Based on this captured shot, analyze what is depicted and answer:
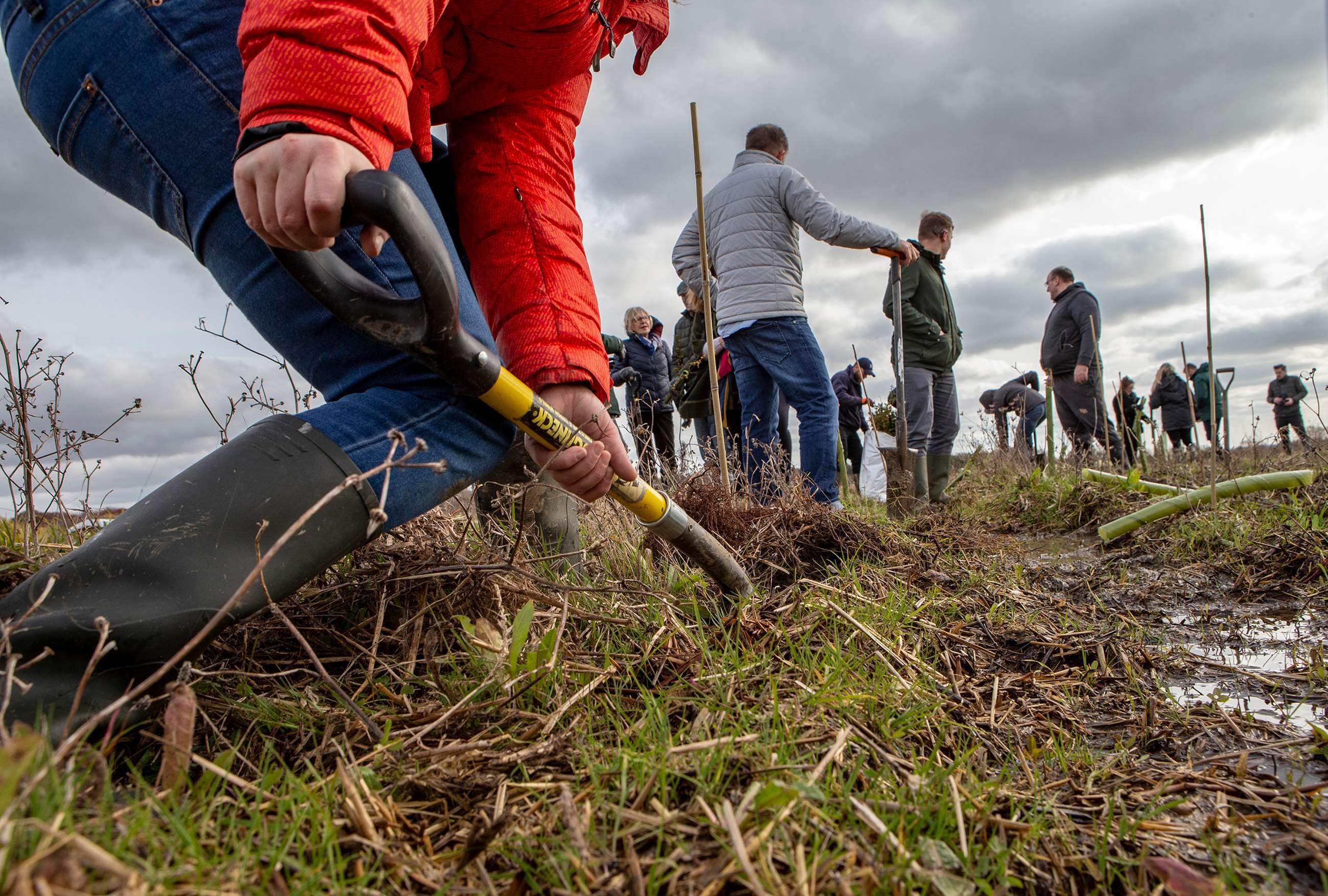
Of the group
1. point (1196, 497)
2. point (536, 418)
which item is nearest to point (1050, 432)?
point (1196, 497)

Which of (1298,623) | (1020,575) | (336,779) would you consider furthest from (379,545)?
(1298,623)

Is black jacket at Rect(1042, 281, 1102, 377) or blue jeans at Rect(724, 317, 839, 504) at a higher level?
black jacket at Rect(1042, 281, 1102, 377)

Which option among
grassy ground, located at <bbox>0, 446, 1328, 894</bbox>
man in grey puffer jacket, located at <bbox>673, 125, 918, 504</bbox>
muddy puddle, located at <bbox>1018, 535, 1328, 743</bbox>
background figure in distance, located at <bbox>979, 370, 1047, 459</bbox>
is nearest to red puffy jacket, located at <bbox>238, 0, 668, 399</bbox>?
grassy ground, located at <bbox>0, 446, 1328, 894</bbox>

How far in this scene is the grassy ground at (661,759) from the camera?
82 cm

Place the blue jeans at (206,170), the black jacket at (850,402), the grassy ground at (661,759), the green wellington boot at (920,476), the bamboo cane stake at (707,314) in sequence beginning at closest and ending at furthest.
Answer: the grassy ground at (661,759) → the blue jeans at (206,170) → the bamboo cane stake at (707,314) → the green wellington boot at (920,476) → the black jacket at (850,402)

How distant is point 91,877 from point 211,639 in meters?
0.52

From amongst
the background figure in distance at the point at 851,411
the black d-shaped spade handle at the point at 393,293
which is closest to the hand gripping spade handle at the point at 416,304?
the black d-shaped spade handle at the point at 393,293

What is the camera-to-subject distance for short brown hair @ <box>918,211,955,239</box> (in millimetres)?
5930

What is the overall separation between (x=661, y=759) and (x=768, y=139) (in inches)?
176

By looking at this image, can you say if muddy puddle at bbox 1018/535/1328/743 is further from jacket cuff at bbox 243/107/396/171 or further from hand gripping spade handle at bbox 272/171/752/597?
jacket cuff at bbox 243/107/396/171

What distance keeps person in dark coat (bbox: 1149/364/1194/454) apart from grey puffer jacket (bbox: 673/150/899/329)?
30.9 ft

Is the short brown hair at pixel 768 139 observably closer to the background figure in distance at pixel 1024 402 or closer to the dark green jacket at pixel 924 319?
the dark green jacket at pixel 924 319

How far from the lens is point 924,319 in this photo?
18.4 ft

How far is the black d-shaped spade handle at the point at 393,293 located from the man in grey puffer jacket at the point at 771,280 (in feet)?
10.2
